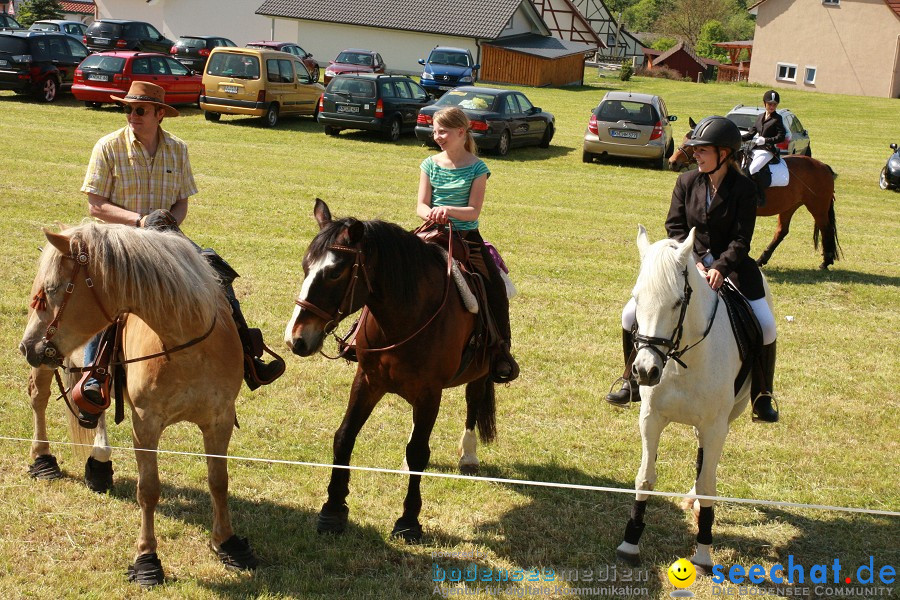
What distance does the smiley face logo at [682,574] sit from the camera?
5223 millimetres

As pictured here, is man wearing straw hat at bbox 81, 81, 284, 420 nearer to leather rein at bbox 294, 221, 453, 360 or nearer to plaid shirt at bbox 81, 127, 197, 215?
plaid shirt at bbox 81, 127, 197, 215

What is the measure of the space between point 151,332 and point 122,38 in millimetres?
36369

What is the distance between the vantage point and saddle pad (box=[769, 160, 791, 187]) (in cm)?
1394

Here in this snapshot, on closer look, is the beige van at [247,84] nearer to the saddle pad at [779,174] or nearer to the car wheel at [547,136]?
the car wheel at [547,136]

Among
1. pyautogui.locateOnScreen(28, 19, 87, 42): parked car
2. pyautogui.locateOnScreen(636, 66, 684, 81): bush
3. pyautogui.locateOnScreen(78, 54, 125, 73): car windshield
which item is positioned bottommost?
pyautogui.locateOnScreen(78, 54, 125, 73): car windshield

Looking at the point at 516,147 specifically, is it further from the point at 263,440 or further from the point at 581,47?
the point at 581,47

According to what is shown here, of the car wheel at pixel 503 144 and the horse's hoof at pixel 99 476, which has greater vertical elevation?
the car wheel at pixel 503 144

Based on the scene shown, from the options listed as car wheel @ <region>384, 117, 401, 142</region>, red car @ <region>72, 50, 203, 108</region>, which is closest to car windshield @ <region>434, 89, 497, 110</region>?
car wheel @ <region>384, 117, 401, 142</region>

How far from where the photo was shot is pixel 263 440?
7.00m

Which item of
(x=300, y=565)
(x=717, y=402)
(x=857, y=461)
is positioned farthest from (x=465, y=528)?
(x=857, y=461)

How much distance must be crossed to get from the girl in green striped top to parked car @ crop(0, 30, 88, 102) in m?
24.5

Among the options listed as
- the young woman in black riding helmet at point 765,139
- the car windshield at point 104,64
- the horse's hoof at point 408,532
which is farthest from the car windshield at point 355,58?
the horse's hoof at point 408,532

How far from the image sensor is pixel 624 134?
23500 mm

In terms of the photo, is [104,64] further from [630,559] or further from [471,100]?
[630,559]
